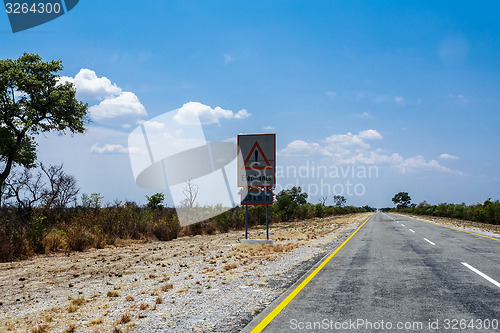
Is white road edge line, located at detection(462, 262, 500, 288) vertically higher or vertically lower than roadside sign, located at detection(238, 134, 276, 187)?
lower

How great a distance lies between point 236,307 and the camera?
597 cm

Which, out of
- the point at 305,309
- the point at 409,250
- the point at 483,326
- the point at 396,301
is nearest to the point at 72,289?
the point at 305,309

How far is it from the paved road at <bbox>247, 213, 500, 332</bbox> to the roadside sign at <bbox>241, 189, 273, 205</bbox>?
16.6 ft

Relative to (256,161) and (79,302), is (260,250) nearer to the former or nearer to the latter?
(256,161)

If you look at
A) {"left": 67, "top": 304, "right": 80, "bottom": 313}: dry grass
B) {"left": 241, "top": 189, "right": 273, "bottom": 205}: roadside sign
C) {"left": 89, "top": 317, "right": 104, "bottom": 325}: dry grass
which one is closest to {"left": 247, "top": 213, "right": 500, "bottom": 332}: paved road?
{"left": 89, "top": 317, "right": 104, "bottom": 325}: dry grass

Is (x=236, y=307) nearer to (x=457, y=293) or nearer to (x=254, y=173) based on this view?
(x=457, y=293)

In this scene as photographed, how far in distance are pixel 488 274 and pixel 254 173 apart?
8868 millimetres

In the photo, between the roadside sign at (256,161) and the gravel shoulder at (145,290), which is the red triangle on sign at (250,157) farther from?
the gravel shoulder at (145,290)

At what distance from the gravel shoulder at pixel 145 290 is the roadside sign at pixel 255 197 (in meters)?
2.27

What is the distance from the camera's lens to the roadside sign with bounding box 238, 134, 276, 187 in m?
14.7

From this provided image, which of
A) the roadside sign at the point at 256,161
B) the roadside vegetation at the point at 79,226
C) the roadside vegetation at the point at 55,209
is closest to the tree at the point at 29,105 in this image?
the roadside vegetation at the point at 55,209

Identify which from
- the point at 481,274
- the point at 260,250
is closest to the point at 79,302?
the point at 260,250

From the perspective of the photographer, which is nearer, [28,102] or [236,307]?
[236,307]

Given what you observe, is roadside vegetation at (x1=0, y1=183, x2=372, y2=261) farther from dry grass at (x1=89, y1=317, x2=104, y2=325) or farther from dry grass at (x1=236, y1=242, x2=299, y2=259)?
dry grass at (x1=89, y1=317, x2=104, y2=325)
